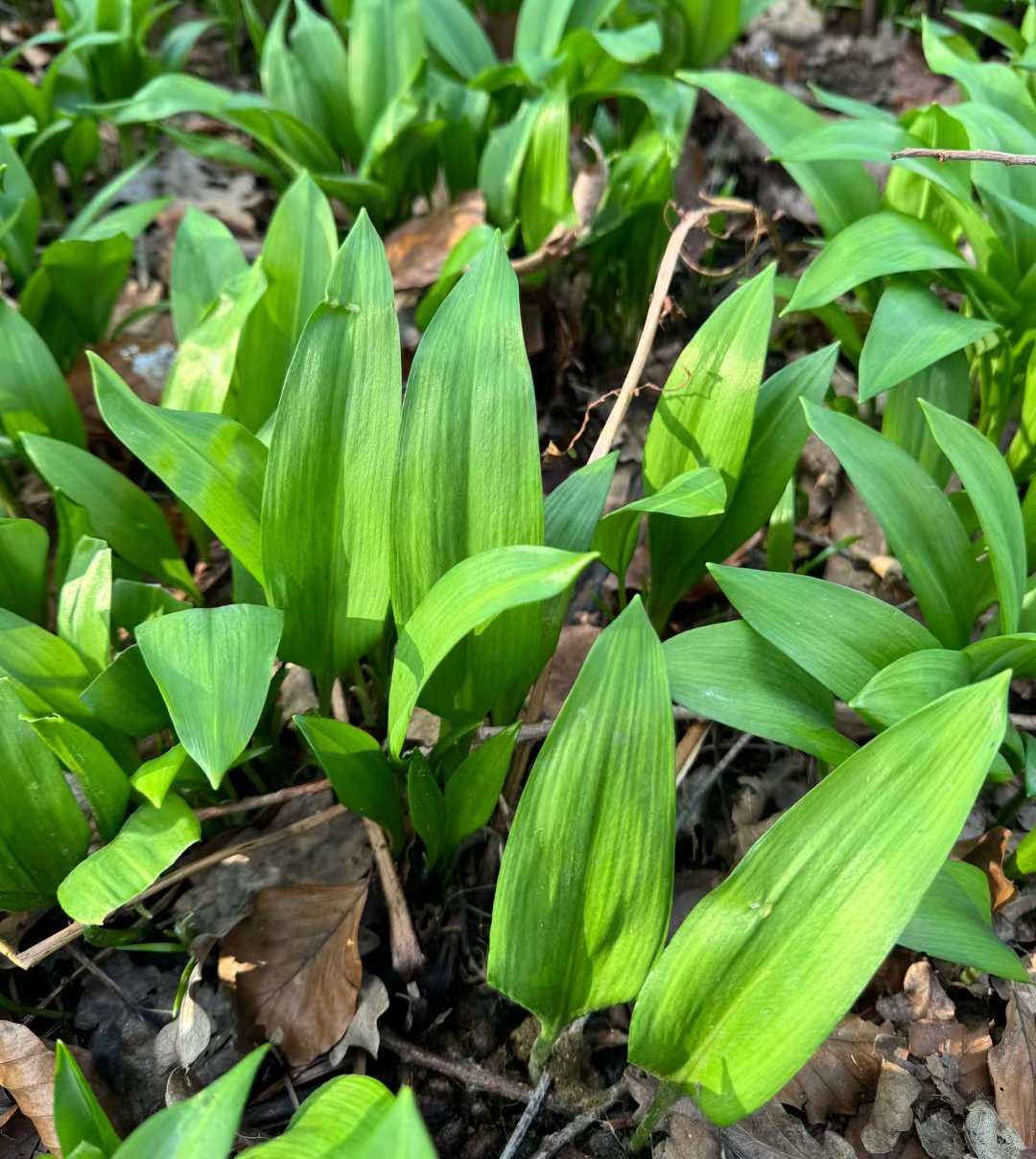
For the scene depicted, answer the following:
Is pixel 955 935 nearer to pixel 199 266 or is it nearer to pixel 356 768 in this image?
pixel 356 768

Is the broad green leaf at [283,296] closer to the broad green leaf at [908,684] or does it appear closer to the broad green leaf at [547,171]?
the broad green leaf at [547,171]

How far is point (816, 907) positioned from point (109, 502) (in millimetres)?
1132

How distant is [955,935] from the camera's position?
993 millimetres

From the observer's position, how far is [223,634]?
100cm

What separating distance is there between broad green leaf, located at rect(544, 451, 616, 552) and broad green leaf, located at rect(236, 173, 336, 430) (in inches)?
22.7

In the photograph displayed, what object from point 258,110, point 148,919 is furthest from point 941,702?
point 258,110

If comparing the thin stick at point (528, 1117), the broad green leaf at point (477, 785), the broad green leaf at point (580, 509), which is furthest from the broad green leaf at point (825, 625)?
the thin stick at point (528, 1117)

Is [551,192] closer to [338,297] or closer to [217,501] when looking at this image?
[338,297]

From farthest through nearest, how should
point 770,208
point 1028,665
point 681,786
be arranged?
1. point 770,208
2. point 681,786
3. point 1028,665

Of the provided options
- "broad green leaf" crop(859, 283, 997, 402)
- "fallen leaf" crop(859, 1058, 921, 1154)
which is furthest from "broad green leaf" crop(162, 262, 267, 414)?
"fallen leaf" crop(859, 1058, 921, 1154)

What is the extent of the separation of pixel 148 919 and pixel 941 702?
3.39ft

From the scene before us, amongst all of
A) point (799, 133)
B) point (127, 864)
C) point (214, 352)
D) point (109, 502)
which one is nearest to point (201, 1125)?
point (127, 864)

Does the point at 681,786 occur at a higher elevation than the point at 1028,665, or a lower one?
lower

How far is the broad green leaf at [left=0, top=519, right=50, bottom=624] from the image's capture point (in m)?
1.26
